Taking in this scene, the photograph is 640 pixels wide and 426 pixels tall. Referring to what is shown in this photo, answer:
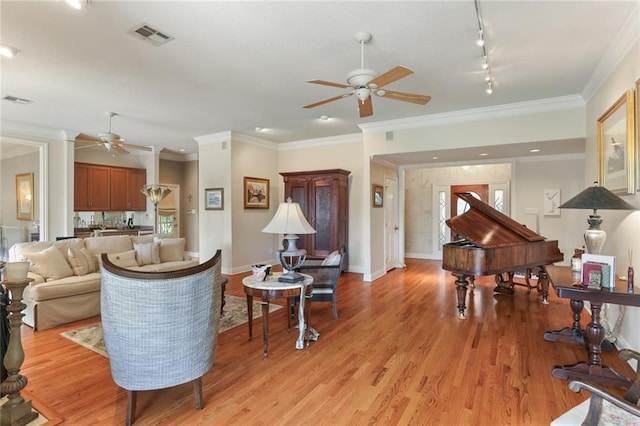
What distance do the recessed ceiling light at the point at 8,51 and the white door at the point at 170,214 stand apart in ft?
19.8

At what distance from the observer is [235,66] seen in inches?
139

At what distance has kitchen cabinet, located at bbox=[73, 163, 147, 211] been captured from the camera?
732 cm

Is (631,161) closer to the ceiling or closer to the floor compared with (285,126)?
closer to the floor

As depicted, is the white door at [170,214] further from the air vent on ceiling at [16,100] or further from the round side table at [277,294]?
the round side table at [277,294]

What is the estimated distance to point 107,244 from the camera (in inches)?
185

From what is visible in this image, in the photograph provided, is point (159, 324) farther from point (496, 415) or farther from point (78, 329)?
point (78, 329)

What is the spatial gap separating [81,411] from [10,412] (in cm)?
36

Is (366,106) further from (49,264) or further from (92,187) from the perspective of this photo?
A: (92,187)

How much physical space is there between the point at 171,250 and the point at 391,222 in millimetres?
4378

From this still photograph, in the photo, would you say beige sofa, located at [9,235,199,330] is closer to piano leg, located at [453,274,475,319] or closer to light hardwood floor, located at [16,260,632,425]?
light hardwood floor, located at [16,260,632,425]

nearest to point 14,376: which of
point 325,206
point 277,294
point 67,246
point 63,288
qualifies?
point 277,294

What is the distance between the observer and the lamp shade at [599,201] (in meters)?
2.62

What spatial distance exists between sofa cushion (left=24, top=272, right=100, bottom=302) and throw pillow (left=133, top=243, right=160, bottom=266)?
28.9 inches

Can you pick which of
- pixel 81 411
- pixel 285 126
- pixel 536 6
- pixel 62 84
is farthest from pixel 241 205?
pixel 536 6
